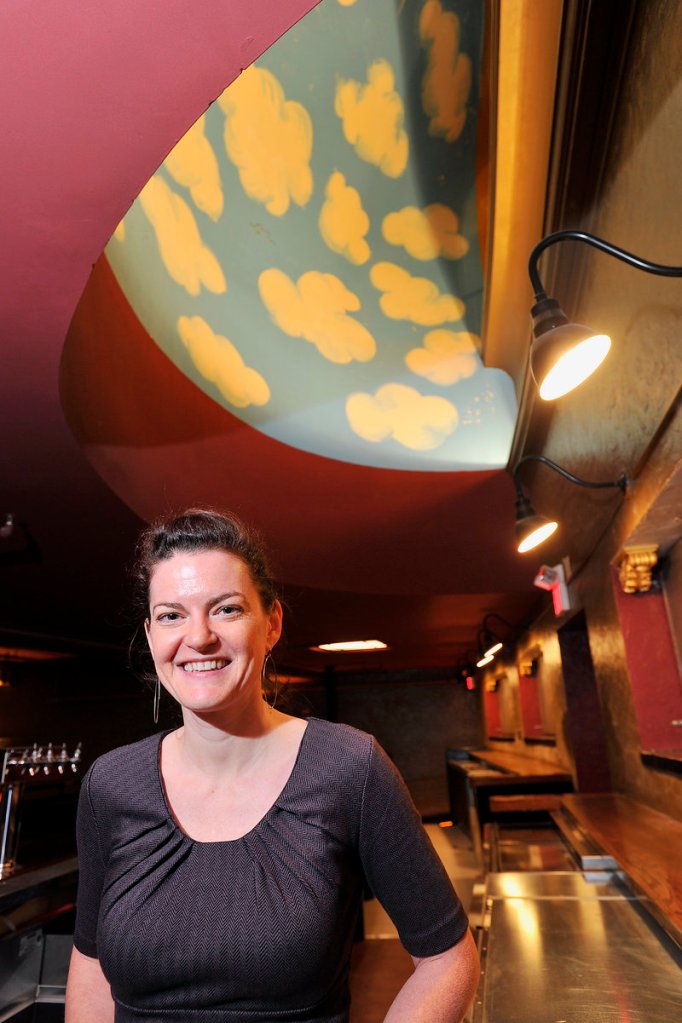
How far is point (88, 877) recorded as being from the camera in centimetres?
119

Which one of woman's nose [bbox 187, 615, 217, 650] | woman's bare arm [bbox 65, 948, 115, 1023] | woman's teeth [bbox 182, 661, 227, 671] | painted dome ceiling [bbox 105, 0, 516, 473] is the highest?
painted dome ceiling [bbox 105, 0, 516, 473]

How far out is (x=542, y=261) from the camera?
3.45 metres

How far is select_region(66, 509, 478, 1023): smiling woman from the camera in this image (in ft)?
3.24

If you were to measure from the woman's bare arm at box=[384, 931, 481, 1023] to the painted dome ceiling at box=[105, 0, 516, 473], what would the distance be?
144 inches

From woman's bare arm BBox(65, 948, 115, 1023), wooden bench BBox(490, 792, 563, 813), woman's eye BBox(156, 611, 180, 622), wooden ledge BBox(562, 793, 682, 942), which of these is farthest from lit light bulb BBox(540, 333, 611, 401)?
wooden bench BBox(490, 792, 563, 813)

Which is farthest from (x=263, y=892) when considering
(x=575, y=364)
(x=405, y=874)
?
(x=575, y=364)

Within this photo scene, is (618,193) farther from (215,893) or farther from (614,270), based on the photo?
(215,893)

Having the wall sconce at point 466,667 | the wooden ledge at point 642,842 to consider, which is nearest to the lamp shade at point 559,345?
the wooden ledge at point 642,842

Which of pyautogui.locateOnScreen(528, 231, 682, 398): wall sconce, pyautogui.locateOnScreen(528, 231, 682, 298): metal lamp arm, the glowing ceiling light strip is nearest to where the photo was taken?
pyautogui.locateOnScreen(528, 231, 682, 298): metal lamp arm

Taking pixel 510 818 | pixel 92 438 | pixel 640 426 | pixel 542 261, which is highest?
pixel 542 261

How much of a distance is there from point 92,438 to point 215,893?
10.4ft

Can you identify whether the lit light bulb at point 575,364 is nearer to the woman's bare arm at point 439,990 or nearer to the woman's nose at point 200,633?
the woman's nose at point 200,633

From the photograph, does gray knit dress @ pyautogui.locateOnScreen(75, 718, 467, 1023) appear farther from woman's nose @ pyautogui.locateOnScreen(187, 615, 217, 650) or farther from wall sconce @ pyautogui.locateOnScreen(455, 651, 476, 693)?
wall sconce @ pyautogui.locateOnScreen(455, 651, 476, 693)

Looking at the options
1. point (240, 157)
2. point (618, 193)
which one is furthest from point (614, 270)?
point (240, 157)
